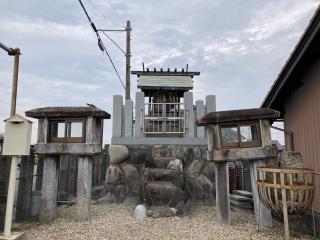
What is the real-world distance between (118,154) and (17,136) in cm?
465

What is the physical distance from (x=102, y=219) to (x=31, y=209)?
2201mm

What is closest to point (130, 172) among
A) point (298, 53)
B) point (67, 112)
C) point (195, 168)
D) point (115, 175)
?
point (115, 175)

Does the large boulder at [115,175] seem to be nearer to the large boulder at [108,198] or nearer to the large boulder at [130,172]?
the large boulder at [130,172]

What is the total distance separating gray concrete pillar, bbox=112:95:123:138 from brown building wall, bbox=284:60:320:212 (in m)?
6.05

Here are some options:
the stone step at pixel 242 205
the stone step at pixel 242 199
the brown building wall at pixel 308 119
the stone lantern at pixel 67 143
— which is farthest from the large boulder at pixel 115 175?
the brown building wall at pixel 308 119

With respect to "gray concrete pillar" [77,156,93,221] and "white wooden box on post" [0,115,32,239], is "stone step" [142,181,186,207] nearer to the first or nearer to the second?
"gray concrete pillar" [77,156,93,221]

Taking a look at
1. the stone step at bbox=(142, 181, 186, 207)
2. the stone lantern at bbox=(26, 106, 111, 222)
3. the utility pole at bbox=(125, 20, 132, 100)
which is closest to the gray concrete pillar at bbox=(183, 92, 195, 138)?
the stone step at bbox=(142, 181, 186, 207)

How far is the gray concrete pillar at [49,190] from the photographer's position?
691 cm

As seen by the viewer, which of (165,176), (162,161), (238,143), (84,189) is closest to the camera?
(238,143)

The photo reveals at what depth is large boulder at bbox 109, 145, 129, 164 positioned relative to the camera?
9.68 meters

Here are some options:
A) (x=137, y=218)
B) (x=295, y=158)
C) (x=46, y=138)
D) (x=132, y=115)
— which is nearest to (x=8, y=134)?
(x=46, y=138)

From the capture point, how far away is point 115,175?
9539mm

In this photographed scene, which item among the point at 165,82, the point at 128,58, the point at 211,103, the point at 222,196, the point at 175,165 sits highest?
the point at 128,58

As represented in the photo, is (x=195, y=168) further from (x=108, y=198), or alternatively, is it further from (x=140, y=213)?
(x=108, y=198)
